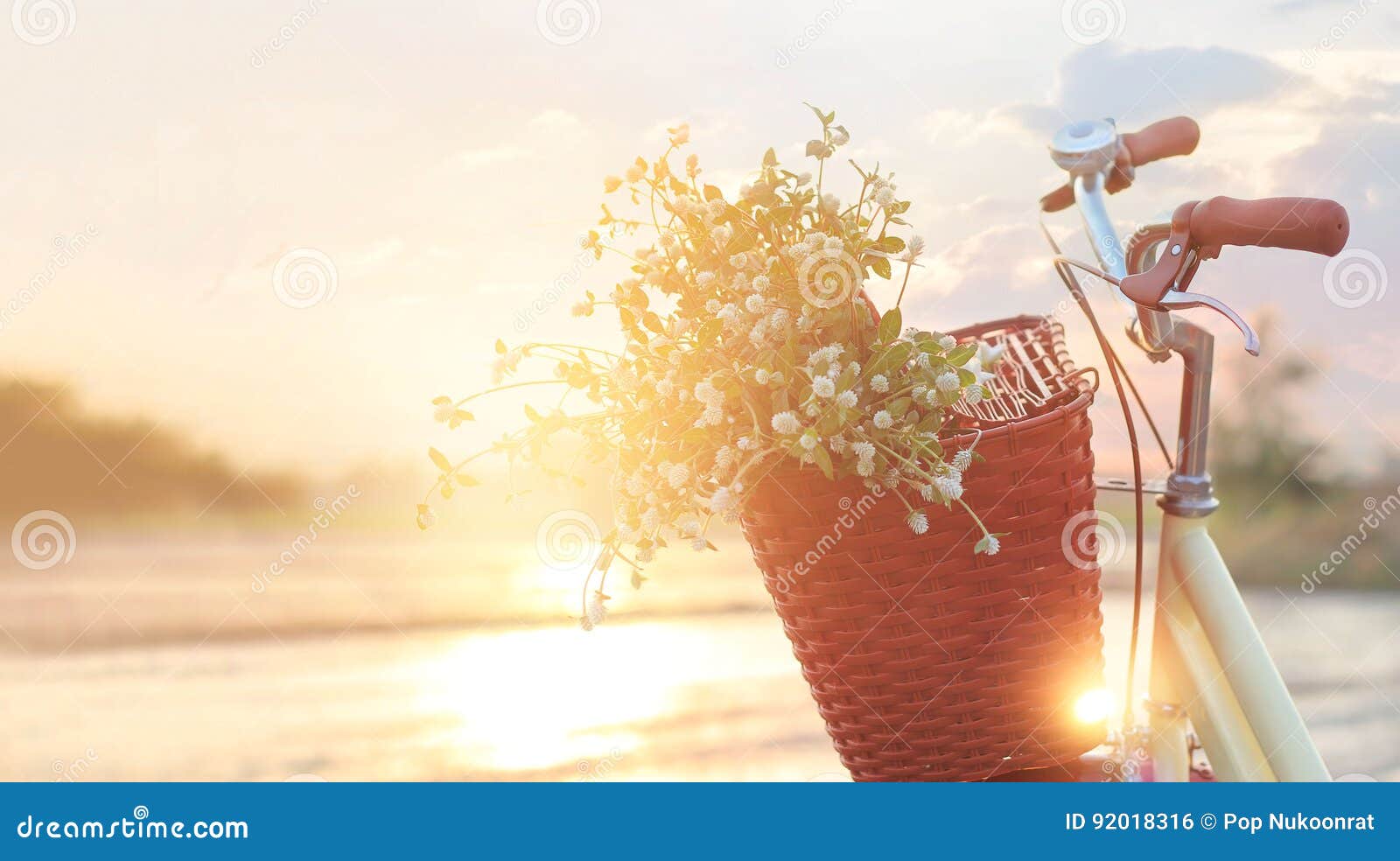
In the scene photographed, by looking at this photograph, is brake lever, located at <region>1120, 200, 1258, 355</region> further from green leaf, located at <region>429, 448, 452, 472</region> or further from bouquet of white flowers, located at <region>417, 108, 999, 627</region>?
green leaf, located at <region>429, 448, 452, 472</region>

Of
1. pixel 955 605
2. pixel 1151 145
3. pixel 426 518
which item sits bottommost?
pixel 955 605

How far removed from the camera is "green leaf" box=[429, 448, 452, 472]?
0.88 metres

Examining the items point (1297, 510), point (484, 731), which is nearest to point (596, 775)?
point (484, 731)

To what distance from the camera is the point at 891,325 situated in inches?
31.9

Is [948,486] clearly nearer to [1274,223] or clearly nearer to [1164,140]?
[1274,223]

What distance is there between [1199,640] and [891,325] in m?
0.49

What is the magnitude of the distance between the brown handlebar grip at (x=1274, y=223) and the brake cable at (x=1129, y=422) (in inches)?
3.6

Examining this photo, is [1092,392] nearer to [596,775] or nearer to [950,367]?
[950,367]

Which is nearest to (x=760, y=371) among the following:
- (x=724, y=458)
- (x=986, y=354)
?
(x=724, y=458)

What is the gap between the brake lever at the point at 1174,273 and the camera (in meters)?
0.89

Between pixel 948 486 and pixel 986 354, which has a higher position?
pixel 986 354

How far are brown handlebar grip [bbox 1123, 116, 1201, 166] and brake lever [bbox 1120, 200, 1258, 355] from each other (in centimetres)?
20

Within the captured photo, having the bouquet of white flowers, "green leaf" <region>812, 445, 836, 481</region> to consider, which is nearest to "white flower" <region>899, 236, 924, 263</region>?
the bouquet of white flowers

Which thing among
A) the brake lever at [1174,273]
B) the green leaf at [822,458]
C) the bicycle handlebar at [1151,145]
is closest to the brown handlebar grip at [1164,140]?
the bicycle handlebar at [1151,145]
